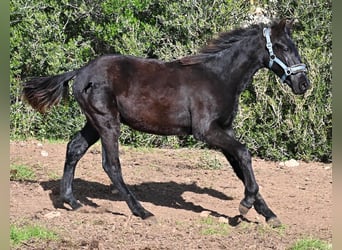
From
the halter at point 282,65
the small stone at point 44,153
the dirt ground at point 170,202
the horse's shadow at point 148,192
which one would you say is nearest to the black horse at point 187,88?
the halter at point 282,65

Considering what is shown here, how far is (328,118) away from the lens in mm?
9047

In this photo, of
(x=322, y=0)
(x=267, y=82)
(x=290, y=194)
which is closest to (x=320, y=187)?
(x=290, y=194)

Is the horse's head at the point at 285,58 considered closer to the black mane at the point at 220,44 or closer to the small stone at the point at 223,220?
the black mane at the point at 220,44

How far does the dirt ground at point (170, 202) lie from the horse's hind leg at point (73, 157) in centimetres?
13

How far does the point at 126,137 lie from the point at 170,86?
3835 millimetres

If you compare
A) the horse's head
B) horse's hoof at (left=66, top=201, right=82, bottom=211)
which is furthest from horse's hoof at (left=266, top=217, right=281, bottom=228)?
horse's hoof at (left=66, top=201, right=82, bottom=211)

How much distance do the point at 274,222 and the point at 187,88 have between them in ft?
5.27

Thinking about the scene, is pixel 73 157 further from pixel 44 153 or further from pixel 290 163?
pixel 290 163

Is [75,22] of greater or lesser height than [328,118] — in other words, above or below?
above

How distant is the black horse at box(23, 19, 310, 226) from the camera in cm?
592

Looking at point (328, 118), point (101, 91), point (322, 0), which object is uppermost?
point (322, 0)

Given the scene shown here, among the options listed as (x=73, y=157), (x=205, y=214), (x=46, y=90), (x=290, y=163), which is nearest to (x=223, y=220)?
(x=205, y=214)

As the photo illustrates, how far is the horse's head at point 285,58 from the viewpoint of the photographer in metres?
5.88

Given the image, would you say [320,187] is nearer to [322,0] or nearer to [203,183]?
[203,183]
